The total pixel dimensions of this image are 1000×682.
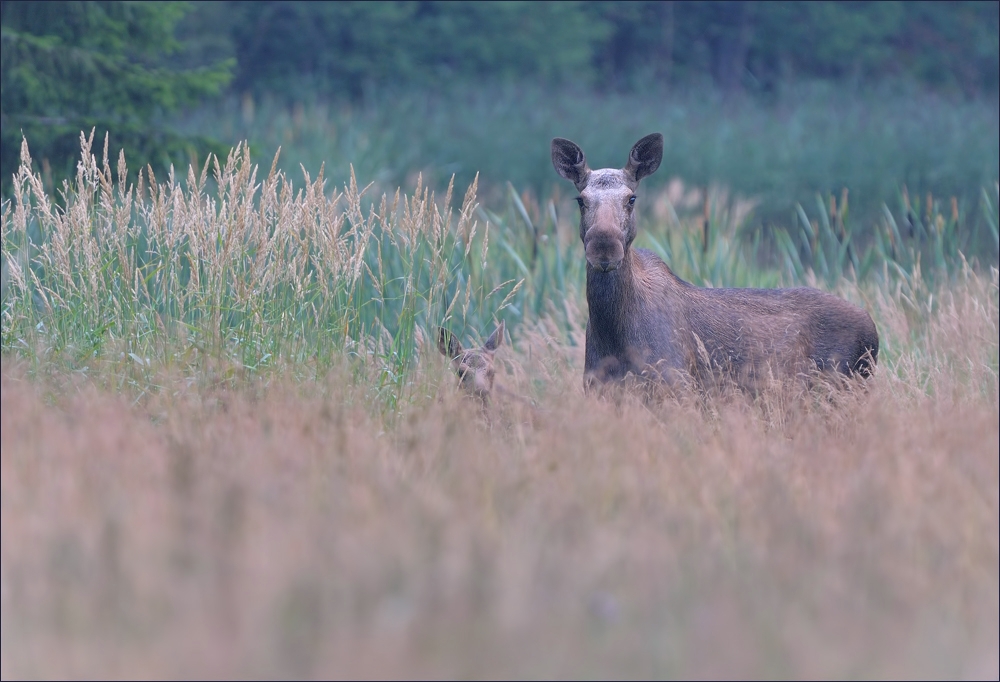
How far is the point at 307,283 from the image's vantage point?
233 inches

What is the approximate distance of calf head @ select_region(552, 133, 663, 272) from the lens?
5.43 meters

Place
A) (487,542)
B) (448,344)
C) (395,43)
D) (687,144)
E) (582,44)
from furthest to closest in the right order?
1. (582,44)
2. (395,43)
3. (687,144)
4. (448,344)
5. (487,542)

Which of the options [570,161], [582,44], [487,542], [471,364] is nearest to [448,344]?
[471,364]

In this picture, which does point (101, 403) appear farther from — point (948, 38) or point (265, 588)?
point (948, 38)

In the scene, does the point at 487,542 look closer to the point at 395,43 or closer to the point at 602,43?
the point at 395,43

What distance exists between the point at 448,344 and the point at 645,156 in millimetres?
1523

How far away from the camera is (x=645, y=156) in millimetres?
6418

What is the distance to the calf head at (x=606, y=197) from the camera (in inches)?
214

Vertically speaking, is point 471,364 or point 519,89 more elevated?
point 471,364

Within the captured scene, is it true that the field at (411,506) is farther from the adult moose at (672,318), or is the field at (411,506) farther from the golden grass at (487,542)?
the adult moose at (672,318)

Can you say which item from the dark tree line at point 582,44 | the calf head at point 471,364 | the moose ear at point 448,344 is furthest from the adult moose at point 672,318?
the dark tree line at point 582,44

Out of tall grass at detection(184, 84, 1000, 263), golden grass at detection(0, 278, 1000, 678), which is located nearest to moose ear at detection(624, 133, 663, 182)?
golden grass at detection(0, 278, 1000, 678)

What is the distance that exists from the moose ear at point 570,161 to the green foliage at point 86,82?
479 cm

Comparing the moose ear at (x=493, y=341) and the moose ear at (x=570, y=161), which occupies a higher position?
the moose ear at (x=570, y=161)
